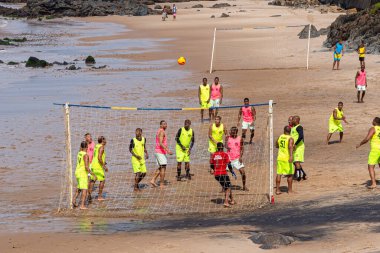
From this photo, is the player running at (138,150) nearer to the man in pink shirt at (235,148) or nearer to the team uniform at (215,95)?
the man in pink shirt at (235,148)

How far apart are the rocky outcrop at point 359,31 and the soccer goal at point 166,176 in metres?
16.7

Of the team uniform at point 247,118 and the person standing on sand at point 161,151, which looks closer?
the person standing on sand at point 161,151

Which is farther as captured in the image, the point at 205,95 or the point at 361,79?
the point at 361,79

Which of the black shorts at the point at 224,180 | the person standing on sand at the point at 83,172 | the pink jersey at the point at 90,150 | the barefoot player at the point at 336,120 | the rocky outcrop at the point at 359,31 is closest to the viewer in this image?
the black shorts at the point at 224,180

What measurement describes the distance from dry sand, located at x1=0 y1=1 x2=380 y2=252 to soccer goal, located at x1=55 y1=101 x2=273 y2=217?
38.2 inches

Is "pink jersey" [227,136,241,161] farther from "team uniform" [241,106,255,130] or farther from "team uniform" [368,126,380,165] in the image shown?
"team uniform" [241,106,255,130]

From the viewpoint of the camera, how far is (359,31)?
4456 cm

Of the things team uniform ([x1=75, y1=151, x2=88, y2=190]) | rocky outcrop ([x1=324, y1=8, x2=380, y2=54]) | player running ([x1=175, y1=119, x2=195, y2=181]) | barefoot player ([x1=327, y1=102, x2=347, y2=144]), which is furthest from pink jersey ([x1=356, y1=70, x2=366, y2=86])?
rocky outcrop ([x1=324, y1=8, x2=380, y2=54])

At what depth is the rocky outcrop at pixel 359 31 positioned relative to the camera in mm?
42531

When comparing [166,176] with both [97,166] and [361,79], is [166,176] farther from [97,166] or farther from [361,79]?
[361,79]

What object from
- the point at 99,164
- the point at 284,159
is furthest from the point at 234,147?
the point at 99,164

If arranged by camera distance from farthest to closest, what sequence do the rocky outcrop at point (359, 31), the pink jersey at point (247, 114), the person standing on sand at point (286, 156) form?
1. the rocky outcrop at point (359, 31)
2. the pink jersey at point (247, 114)
3. the person standing on sand at point (286, 156)

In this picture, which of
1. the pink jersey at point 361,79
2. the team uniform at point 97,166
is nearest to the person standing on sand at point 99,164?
the team uniform at point 97,166

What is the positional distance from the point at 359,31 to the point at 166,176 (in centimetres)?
2701
